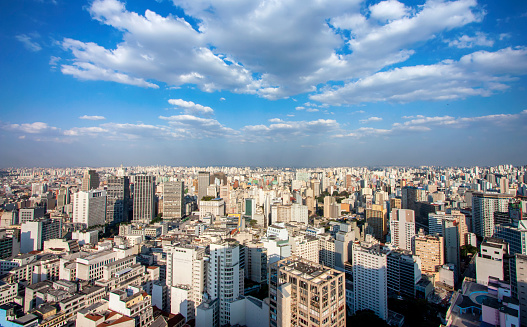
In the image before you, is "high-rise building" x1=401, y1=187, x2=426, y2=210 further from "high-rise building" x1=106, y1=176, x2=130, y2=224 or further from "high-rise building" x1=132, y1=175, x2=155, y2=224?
"high-rise building" x1=106, y1=176, x2=130, y2=224

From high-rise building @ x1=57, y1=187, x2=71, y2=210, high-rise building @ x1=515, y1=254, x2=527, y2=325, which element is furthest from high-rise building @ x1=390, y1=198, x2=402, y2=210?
high-rise building @ x1=57, y1=187, x2=71, y2=210

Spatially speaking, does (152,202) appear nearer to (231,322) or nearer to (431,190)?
(231,322)

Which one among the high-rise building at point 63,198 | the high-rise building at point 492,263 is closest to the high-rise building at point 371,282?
the high-rise building at point 492,263

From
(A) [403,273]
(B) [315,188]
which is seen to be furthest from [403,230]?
(B) [315,188]

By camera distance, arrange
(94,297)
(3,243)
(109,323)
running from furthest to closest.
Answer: (3,243), (94,297), (109,323)

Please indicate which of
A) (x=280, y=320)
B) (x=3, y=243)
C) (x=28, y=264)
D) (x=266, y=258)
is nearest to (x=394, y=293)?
(x=266, y=258)

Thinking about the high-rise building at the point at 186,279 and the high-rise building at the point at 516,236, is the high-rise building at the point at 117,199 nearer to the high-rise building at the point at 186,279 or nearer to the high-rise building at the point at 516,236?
the high-rise building at the point at 186,279
